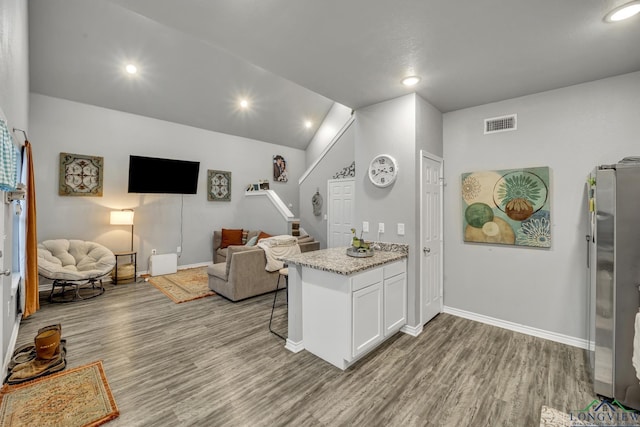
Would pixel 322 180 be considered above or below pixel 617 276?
above

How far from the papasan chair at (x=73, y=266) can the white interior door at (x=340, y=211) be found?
4.35 metres

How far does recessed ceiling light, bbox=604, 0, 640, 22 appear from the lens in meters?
1.73

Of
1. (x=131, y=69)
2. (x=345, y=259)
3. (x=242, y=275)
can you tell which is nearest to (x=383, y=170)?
(x=345, y=259)

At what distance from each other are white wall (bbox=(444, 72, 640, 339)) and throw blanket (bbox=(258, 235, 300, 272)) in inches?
97.1

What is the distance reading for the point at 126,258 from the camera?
5449mm

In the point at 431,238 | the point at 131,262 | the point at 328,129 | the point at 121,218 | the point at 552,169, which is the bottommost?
the point at 131,262

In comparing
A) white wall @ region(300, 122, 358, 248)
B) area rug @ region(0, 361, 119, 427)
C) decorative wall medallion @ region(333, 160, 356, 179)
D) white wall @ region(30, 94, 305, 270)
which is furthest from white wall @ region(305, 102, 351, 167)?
area rug @ region(0, 361, 119, 427)

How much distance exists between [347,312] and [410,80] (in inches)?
88.6

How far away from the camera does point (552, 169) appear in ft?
9.70

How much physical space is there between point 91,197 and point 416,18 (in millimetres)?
5804

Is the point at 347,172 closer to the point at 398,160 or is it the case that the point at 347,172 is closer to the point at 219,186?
the point at 219,186

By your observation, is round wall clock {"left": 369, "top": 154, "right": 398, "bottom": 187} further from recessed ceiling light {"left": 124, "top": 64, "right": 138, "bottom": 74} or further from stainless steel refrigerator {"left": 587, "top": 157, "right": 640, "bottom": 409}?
recessed ceiling light {"left": 124, "top": 64, "right": 138, "bottom": 74}

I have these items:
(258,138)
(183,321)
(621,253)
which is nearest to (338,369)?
(183,321)

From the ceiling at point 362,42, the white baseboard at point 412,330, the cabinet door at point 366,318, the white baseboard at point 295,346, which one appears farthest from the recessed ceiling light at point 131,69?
the white baseboard at point 412,330
